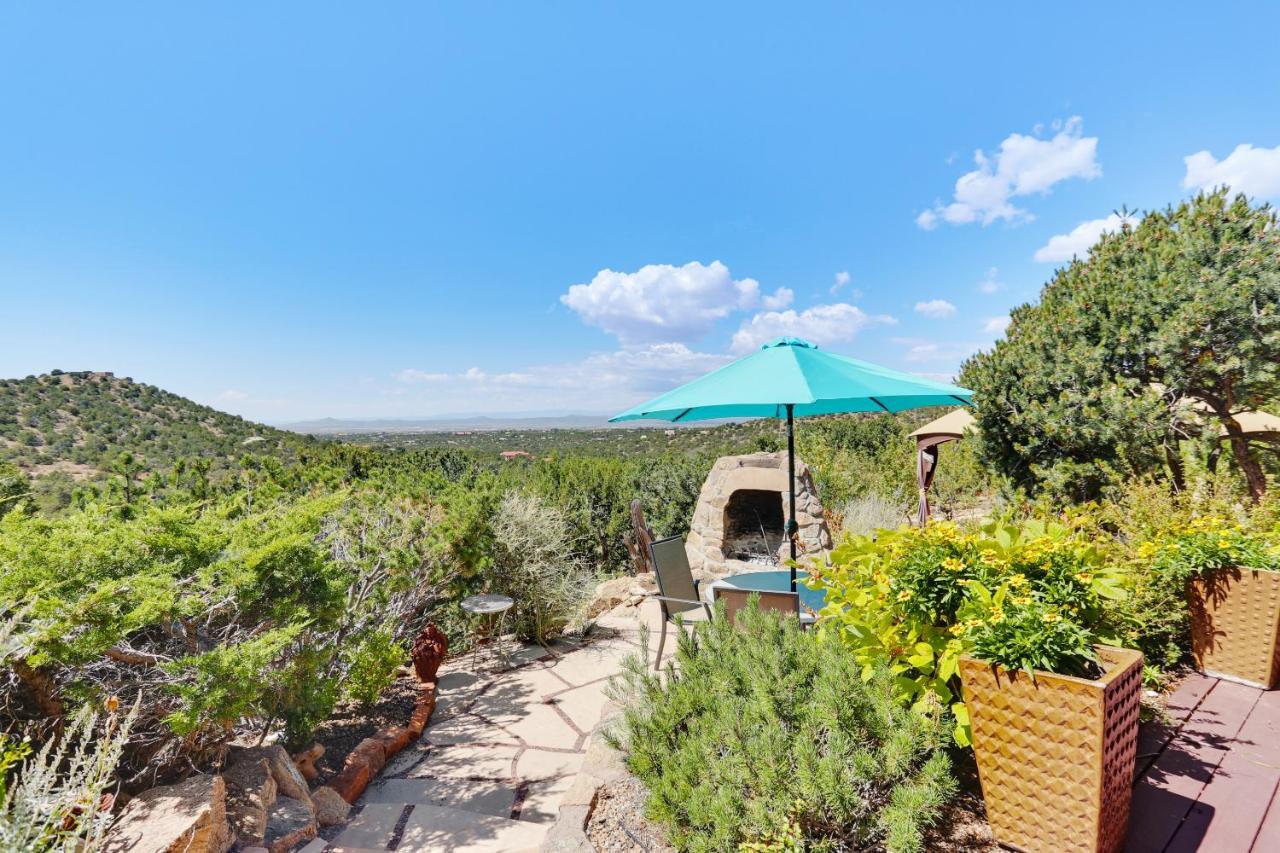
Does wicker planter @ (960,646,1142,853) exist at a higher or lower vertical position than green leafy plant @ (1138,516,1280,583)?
lower

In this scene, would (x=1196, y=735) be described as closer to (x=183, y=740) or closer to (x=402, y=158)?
(x=183, y=740)

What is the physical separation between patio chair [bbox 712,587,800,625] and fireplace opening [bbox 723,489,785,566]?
4.77 meters

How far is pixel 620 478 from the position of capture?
987 centimetres

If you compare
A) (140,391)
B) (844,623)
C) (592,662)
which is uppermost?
(140,391)

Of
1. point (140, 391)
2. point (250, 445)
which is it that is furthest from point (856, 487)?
point (140, 391)

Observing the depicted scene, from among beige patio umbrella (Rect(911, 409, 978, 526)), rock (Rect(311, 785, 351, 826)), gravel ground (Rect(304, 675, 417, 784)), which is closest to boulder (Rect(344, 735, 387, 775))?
gravel ground (Rect(304, 675, 417, 784))

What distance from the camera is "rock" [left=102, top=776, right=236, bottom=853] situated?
189 cm

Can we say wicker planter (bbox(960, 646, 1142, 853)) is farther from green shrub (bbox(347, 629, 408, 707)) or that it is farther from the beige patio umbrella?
the beige patio umbrella

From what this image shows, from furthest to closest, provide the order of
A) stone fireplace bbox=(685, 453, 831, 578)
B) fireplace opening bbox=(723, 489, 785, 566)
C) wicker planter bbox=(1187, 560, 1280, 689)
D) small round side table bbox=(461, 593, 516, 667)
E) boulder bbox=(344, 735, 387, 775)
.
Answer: fireplace opening bbox=(723, 489, 785, 566) → stone fireplace bbox=(685, 453, 831, 578) → small round side table bbox=(461, 593, 516, 667) → boulder bbox=(344, 735, 387, 775) → wicker planter bbox=(1187, 560, 1280, 689)

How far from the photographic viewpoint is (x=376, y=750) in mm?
3260

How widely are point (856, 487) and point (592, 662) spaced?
7.61m

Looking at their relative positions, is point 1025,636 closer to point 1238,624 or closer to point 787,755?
point 787,755

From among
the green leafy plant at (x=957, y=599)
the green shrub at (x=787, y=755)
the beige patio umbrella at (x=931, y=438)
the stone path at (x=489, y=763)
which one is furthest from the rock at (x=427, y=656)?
the beige patio umbrella at (x=931, y=438)

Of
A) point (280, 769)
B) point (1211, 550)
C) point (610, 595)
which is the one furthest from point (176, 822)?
point (1211, 550)
